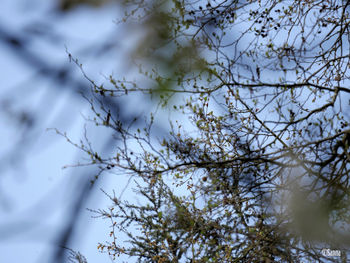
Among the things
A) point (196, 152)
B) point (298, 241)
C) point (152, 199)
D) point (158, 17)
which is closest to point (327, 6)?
point (196, 152)

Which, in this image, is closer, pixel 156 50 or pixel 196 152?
pixel 156 50

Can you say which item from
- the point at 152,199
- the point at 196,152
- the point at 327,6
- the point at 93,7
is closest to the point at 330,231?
the point at 196,152

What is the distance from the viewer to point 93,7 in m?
1.05

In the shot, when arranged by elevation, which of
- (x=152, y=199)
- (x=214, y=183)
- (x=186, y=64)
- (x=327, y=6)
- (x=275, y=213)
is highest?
(x=327, y=6)

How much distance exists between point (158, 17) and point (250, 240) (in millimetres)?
3936

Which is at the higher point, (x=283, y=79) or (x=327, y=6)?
(x=327, y=6)

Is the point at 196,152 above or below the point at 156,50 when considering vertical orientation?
above

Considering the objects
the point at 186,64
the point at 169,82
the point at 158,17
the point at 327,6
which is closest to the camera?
the point at 158,17

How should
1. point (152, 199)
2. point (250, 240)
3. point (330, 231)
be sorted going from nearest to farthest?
1. point (330, 231)
2. point (250, 240)
3. point (152, 199)

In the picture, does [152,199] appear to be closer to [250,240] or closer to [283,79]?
[250,240]

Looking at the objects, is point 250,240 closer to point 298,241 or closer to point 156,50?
point 298,241

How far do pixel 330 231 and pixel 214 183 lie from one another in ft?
6.25

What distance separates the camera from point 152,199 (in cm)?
705

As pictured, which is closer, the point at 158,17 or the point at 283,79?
the point at 158,17
